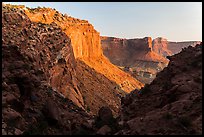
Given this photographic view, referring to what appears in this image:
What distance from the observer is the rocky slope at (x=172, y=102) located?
12.7 metres

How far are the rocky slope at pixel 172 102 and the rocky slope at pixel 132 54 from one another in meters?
106

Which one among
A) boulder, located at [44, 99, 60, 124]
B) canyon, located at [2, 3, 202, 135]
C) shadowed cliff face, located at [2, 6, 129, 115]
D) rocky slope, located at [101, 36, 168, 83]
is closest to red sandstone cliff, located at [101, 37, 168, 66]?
rocky slope, located at [101, 36, 168, 83]

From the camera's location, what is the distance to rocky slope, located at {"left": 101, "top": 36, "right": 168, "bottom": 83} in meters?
129

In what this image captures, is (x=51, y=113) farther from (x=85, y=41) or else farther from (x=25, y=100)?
→ (x=85, y=41)

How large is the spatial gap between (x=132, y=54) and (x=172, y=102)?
11985 centimetres

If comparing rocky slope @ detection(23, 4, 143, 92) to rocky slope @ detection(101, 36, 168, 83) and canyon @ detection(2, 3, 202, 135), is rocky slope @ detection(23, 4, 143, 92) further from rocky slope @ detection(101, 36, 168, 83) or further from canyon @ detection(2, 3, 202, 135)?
rocky slope @ detection(101, 36, 168, 83)

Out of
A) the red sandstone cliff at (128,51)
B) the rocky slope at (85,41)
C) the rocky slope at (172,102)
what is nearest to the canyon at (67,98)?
the rocky slope at (172,102)

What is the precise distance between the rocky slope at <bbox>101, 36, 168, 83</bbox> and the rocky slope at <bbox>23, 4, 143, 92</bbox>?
156 feet

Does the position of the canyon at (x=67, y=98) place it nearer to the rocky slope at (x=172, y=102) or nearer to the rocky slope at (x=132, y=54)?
the rocky slope at (x=172, y=102)

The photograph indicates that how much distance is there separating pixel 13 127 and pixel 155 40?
18879 centimetres

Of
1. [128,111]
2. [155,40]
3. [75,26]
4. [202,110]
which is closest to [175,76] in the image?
[128,111]

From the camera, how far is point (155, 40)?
19825 centimetres

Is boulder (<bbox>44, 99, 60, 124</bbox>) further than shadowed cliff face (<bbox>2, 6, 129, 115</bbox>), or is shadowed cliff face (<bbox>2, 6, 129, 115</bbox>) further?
shadowed cliff face (<bbox>2, 6, 129, 115</bbox>)

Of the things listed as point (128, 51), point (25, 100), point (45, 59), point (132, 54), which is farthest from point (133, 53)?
point (25, 100)
